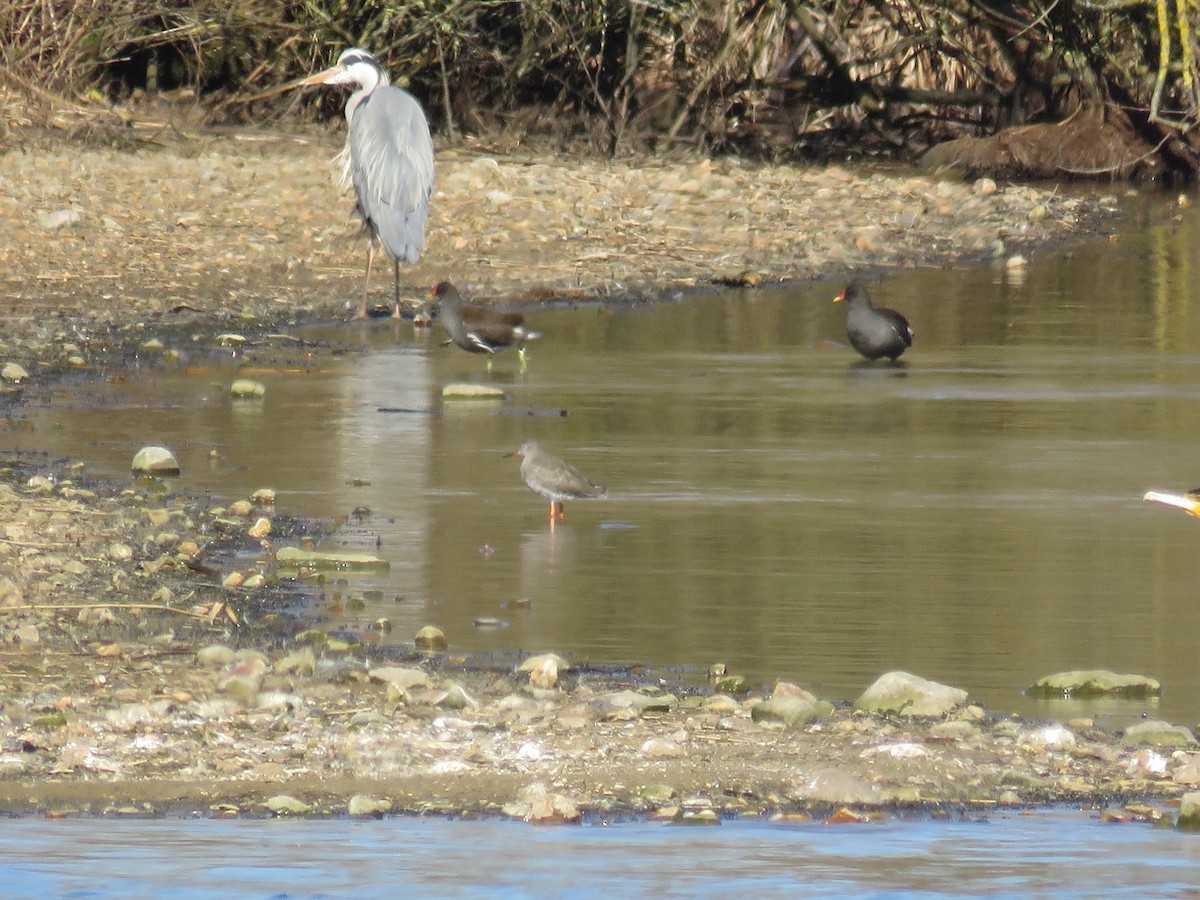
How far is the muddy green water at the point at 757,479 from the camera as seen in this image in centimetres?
736

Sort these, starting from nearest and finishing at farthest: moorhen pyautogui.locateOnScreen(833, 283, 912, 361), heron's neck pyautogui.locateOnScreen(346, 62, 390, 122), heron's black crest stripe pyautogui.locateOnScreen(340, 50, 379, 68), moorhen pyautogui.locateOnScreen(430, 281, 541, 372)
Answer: moorhen pyautogui.locateOnScreen(833, 283, 912, 361) < moorhen pyautogui.locateOnScreen(430, 281, 541, 372) < heron's neck pyautogui.locateOnScreen(346, 62, 390, 122) < heron's black crest stripe pyautogui.locateOnScreen(340, 50, 379, 68)

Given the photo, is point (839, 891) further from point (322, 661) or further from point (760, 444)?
point (760, 444)

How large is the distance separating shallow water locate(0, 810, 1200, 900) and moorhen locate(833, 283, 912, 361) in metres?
7.89

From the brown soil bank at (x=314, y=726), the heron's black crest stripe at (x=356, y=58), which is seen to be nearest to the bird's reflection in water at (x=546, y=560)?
the brown soil bank at (x=314, y=726)

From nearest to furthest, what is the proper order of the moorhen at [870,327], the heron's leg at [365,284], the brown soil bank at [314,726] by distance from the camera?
the brown soil bank at [314,726]
the moorhen at [870,327]
the heron's leg at [365,284]

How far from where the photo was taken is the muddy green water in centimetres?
736

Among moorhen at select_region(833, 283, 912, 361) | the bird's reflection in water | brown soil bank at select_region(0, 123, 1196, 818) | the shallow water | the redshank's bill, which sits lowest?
the shallow water

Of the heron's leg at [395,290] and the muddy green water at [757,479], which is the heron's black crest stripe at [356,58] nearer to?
the heron's leg at [395,290]

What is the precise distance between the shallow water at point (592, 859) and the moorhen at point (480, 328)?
8.05 m

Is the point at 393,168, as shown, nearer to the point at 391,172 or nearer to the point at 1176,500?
the point at 391,172

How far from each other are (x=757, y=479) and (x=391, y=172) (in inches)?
276

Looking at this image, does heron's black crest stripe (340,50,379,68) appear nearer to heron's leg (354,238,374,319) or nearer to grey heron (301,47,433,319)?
grey heron (301,47,433,319)

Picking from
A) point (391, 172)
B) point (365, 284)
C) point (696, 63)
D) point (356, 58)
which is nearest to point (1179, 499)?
point (365, 284)

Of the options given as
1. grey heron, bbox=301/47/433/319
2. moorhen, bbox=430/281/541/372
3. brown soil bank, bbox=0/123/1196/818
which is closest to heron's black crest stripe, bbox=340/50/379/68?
grey heron, bbox=301/47/433/319
